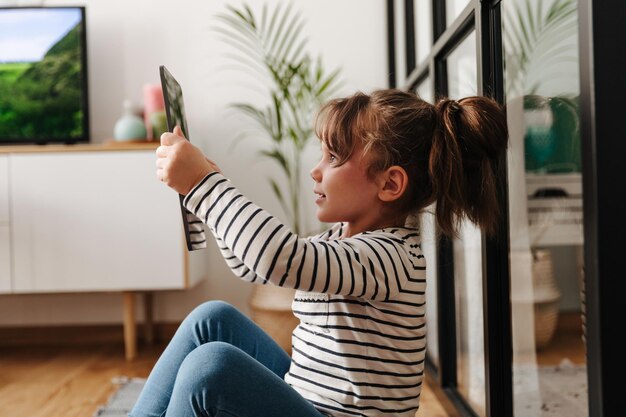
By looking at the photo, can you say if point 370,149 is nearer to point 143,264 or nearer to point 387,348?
point 387,348

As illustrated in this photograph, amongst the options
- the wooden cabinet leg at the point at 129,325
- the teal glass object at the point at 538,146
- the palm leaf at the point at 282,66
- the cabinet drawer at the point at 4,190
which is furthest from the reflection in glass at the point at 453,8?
the cabinet drawer at the point at 4,190

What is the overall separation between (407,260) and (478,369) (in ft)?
2.08

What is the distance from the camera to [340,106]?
1033 millimetres

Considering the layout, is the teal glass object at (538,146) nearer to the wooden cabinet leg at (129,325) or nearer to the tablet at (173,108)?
the tablet at (173,108)

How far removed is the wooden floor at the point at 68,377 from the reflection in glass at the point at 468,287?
140 mm

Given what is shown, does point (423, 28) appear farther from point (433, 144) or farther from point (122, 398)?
point (122, 398)

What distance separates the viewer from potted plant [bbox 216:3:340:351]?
2611 millimetres

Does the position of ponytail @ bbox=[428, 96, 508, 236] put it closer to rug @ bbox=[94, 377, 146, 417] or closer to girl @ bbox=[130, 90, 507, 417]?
girl @ bbox=[130, 90, 507, 417]

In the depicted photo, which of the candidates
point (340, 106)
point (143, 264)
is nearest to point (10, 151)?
point (143, 264)

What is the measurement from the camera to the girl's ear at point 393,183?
0.99 m

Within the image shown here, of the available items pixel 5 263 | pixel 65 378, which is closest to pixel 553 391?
pixel 65 378

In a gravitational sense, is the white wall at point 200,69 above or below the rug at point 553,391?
above

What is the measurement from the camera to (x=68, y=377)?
7.05 ft

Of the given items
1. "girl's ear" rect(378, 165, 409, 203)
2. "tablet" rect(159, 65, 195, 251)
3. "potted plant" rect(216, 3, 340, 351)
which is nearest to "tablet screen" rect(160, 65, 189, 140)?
"tablet" rect(159, 65, 195, 251)
